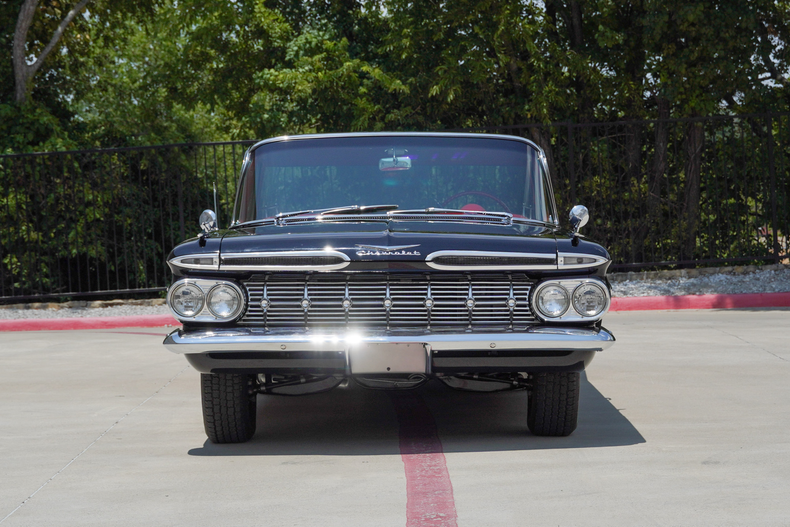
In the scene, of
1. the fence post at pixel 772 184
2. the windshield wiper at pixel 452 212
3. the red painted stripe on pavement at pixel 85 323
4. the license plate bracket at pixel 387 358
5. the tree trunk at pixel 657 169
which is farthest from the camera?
the tree trunk at pixel 657 169

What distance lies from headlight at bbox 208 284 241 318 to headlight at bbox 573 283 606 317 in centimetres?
162

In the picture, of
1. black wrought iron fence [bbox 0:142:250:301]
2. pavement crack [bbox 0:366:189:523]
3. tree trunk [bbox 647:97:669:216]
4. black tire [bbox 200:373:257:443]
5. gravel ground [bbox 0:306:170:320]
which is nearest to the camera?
pavement crack [bbox 0:366:189:523]

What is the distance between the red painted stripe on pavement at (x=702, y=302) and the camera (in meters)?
12.1

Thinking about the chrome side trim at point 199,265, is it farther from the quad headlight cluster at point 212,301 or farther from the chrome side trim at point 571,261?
the chrome side trim at point 571,261

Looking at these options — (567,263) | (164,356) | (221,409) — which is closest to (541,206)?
(567,263)

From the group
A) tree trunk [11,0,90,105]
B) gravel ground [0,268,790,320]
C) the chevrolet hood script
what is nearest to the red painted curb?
gravel ground [0,268,790,320]

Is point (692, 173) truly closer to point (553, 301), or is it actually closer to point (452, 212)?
point (452, 212)

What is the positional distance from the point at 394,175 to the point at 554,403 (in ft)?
5.48

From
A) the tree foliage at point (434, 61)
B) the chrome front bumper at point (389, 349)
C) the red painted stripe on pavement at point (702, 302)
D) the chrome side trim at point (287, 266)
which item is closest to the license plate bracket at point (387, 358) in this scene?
the chrome front bumper at point (389, 349)

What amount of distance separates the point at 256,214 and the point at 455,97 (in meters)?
10.9

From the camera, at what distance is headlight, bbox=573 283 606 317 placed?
453cm

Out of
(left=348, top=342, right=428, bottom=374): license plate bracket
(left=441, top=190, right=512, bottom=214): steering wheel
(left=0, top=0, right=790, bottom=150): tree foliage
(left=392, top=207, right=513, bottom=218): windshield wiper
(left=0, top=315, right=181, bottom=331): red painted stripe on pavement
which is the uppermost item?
(left=0, top=0, right=790, bottom=150): tree foliage

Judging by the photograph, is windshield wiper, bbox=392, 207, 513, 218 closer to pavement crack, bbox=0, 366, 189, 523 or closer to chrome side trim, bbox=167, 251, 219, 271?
chrome side trim, bbox=167, 251, 219, 271

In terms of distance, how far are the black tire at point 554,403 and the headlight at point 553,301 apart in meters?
0.37
